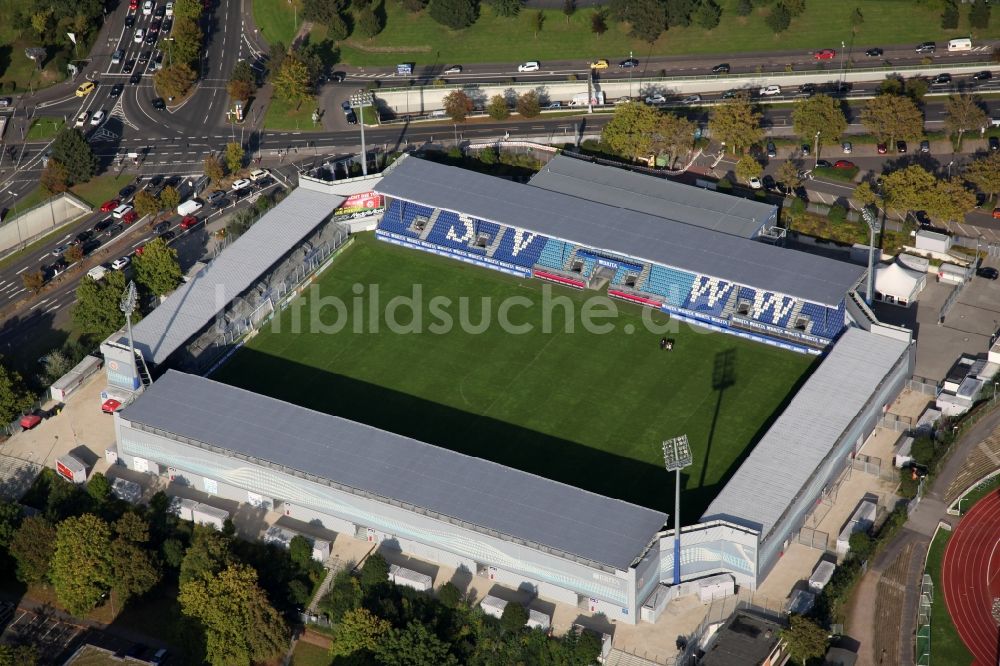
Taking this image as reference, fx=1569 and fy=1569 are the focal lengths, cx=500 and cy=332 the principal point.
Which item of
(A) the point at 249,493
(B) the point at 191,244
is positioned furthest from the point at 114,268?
(A) the point at 249,493

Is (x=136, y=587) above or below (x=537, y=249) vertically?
below

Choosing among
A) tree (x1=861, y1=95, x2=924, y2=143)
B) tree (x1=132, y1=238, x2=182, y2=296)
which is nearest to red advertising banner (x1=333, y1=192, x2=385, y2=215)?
tree (x1=132, y1=238, x2=182, y2=296)

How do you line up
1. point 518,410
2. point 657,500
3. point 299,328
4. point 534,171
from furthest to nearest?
point 534,171, point 299,328, point 518,410, point 657,500

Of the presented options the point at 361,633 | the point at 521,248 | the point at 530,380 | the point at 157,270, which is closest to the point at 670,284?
the point at 521,248

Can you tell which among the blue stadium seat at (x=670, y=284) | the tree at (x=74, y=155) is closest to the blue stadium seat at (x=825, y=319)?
the blue stadium seat at (x=670, y=284)

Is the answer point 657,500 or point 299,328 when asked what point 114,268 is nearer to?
point 299,328
